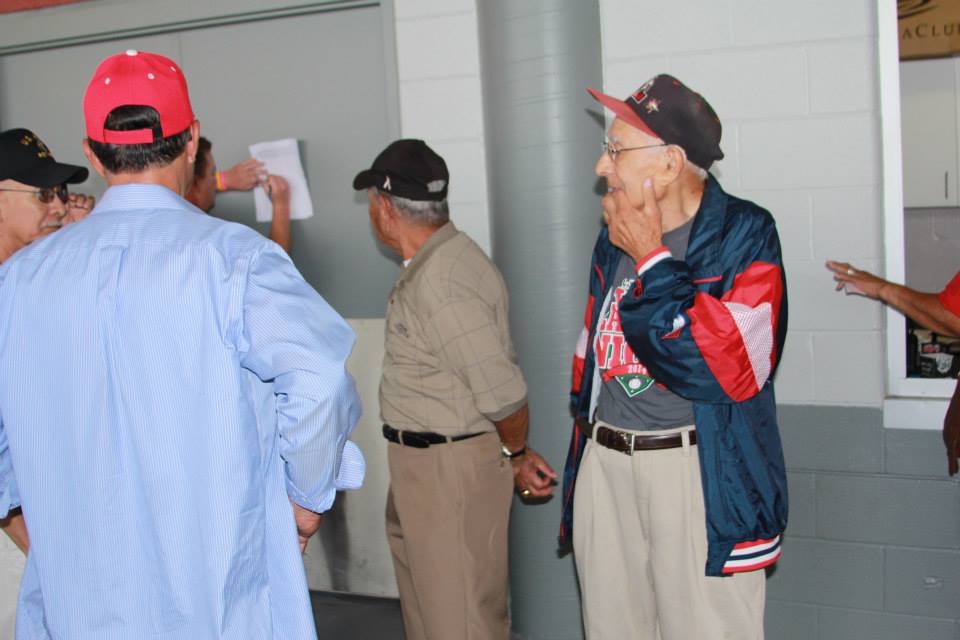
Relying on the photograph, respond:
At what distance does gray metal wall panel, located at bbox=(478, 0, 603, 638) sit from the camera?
10.4 feet

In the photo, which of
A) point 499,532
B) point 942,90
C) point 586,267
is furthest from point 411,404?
point 942,90

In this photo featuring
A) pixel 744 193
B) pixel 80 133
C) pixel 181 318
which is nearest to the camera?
pixel 181 318

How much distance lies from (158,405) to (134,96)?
1.88 ft

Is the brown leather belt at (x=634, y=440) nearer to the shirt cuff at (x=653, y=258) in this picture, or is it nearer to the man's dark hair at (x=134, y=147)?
the shirt cuff at (x=653, y=258)

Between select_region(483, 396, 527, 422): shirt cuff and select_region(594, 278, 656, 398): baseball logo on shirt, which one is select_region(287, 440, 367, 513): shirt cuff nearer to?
select_region(594, 278, 656, 398): baseball logo on shirt

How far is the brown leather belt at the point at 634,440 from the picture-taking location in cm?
229

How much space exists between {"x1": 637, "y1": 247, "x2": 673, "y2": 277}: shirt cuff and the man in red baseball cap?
776 millimetres

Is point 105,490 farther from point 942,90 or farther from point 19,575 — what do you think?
point 942,90

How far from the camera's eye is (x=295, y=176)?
3883mm

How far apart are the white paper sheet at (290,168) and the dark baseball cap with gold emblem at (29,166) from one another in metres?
1.06

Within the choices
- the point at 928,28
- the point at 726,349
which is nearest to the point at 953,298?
the point at 726,349

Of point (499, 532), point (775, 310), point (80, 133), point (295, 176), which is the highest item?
point (80, 133)

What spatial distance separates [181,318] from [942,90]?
431 centimetres

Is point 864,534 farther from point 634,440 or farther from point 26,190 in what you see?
point 26,190
